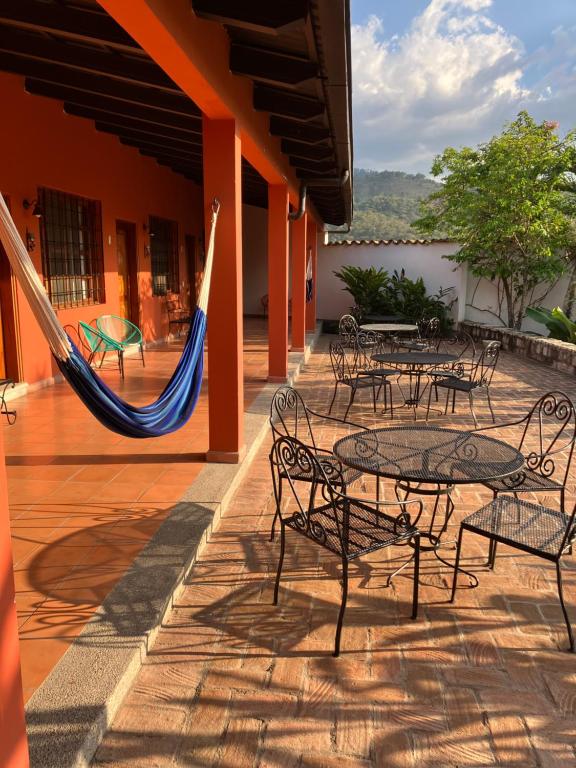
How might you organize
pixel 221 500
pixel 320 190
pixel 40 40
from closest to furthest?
pixel 221 500 < pixel 40 40 < pixel 320 190

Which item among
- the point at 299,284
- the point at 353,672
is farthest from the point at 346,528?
the point at 299,284

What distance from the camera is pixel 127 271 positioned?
→ 9.17 meters

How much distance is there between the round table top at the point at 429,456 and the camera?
8.60 ft

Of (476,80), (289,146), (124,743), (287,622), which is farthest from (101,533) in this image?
(476,80)

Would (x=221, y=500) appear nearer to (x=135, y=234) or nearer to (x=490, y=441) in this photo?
(x=490, y=441)

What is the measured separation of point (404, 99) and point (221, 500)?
477 feet

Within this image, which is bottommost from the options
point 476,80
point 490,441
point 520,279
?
point 490,441

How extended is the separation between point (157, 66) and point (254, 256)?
12031mm

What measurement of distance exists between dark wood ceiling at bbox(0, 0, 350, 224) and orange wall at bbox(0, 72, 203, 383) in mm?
312

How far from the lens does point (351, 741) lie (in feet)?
6.16

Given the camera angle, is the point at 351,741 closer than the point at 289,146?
Yes

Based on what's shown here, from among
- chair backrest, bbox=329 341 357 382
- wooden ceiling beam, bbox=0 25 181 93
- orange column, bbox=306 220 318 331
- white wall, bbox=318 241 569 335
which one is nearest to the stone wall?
white wall, bbox=318 241 569 335

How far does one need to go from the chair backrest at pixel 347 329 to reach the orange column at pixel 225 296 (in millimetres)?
3401

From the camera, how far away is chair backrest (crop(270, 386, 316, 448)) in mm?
3403
